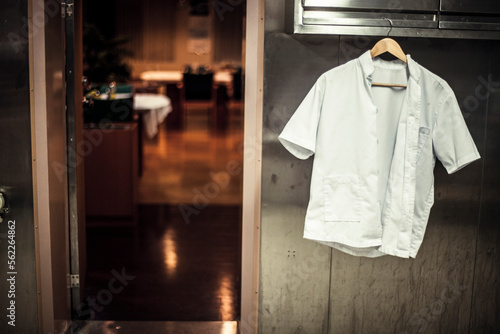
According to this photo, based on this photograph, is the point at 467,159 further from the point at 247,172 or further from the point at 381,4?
the point at 247,172

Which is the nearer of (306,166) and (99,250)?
(306,166)

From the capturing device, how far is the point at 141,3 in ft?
45.7

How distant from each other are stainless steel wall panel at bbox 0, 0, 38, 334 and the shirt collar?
5.12 ft

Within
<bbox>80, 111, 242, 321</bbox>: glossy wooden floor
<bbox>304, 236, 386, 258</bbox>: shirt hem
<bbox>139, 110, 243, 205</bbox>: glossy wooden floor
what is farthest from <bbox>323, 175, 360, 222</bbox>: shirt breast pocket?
<bbox>139, 110, 243, 205</bbox>: glossy wooden floor

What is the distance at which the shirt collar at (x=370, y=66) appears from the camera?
261 cm

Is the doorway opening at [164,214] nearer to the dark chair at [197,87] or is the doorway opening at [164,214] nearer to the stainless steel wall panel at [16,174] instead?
the dark chair at [197,87]

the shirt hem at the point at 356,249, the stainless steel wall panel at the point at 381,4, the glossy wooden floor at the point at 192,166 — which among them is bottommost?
the glossy wooden floor at the point at 192,166

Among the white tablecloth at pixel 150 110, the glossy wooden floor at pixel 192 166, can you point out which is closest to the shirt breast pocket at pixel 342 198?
the glossy wooden floor at pixel 192 166

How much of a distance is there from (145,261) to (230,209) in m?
1.66

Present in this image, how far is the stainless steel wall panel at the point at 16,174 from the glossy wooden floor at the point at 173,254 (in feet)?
2.18

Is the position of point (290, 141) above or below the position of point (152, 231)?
above

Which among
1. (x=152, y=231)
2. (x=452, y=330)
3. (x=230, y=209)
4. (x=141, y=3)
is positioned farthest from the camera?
(x=141, y=3)

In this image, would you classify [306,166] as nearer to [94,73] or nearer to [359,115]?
[359,115]

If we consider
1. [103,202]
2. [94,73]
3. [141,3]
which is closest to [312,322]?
[103,202]
